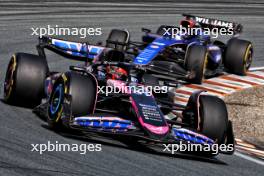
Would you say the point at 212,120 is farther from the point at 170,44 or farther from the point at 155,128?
the point at 170,44

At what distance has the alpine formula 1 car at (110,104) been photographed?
35.4ft

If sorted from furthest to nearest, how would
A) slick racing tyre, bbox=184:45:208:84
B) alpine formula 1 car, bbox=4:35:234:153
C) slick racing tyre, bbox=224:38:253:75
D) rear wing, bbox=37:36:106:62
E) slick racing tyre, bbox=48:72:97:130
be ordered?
slick racing tyre, bbox=224:38:253:75
slick racing tyre, bbox=184:45:208:84
rear wing, bbox=37:36:106:62
slick racing tyre, bbox=48:72:97:130
alpine formula 1 car, bbox=4:35:234:153

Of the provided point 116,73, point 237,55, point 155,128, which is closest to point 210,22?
point 237,55

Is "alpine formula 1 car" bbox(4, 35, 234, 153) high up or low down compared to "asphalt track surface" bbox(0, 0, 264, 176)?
up

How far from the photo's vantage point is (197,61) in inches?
669

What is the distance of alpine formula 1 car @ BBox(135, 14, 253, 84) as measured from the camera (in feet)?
55.8

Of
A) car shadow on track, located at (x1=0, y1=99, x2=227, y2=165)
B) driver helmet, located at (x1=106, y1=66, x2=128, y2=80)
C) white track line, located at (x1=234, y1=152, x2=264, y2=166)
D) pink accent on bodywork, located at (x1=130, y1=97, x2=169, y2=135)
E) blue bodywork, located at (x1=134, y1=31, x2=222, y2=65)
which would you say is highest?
driver helmet, located at (x1=106, y1=66, x2=128, y2=80)

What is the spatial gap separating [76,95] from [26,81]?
163cm

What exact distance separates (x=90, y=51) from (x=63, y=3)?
1066cm

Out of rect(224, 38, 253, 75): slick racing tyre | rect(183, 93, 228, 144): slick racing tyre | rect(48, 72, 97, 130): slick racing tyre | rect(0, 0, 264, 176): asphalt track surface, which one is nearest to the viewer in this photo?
rect(0, 0, 264, 176): asphalt track surface

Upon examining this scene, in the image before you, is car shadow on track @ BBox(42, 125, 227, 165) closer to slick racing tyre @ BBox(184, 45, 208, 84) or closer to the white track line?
the white track line

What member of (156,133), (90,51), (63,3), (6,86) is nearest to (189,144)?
(156,133)

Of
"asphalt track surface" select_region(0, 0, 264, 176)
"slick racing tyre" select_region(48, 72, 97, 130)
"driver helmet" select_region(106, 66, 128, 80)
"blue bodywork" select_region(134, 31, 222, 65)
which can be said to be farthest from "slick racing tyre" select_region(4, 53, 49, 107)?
"blue bodywork" select_region(134, 31, 222, 65)

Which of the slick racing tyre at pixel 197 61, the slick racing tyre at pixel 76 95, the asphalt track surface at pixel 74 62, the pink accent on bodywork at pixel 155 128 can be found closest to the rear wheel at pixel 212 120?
the asphalt track surface at pixel 74 62
